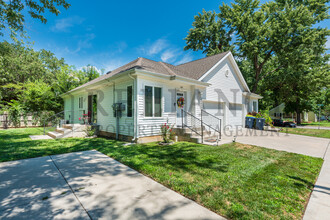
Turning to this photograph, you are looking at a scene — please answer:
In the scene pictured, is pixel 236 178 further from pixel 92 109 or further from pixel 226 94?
pixel 92 109

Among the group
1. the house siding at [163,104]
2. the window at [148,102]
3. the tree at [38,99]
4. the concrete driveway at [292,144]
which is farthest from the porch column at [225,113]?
the tree at [38,99]

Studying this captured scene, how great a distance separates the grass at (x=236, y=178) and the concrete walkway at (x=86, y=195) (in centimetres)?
32

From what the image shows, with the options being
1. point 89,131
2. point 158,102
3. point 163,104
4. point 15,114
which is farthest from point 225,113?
point 15,114

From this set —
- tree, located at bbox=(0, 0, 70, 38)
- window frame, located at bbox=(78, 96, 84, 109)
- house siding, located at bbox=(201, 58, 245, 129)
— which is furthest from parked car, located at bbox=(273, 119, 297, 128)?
tree, located at bbox=(0, 0, 70, 38)

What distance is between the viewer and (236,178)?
3.43m

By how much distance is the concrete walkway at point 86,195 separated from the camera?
7.11 ft

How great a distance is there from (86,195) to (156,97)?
18.1ft

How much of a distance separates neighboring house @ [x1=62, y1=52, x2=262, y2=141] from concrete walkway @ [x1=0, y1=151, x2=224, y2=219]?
351 cm

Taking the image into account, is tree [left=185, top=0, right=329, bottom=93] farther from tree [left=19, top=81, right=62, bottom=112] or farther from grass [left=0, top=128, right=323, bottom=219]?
tree [left=19, top=81, right=62, bottom=112]

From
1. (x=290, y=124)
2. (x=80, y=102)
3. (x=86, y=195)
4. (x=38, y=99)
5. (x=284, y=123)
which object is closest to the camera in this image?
(x=86, y=195)

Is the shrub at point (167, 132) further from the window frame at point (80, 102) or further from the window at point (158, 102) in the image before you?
the window frame at point (80, 102)

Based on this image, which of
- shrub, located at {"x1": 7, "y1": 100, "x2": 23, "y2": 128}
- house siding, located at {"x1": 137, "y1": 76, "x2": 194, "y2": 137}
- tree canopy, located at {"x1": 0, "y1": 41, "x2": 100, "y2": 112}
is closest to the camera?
house siding, located at {"x1": 137, "y1": 76, "x2": 194, "y2": 137}

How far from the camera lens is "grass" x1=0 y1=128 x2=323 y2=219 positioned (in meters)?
2.41

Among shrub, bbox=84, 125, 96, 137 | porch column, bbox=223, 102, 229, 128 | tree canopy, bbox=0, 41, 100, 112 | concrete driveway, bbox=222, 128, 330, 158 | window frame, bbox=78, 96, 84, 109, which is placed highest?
tree canopy, bbox=0, 41, 100, 112
